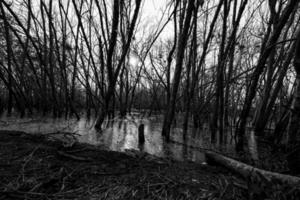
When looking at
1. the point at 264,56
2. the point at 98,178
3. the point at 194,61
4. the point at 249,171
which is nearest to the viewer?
the point at 98,178

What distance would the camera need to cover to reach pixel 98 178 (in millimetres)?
1021

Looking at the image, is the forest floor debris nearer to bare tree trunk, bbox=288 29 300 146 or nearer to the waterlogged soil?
the waterlogged soil

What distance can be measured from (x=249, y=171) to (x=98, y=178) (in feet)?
3.51

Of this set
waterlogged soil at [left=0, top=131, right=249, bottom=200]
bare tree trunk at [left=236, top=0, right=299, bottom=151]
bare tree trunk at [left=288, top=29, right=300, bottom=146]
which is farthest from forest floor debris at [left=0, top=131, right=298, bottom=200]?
bare tree trunk at [left=236, top=0, right=299, bottom=151]

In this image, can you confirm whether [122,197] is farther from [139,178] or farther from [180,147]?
[180,147]

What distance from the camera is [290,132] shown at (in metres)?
1.38

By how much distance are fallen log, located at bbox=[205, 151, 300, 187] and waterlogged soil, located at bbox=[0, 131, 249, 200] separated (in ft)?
0.24

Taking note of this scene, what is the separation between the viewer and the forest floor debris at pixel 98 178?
2.82 feet

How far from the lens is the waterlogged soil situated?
0.86 m

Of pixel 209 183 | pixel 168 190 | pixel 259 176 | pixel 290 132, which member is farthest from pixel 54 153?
pixel 290 132

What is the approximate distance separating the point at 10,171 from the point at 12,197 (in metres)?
0.31

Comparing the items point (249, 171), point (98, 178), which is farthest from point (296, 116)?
point (98, 178)

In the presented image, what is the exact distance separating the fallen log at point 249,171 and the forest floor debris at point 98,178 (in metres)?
0.08

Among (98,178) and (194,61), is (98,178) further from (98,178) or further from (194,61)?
(194,61)
